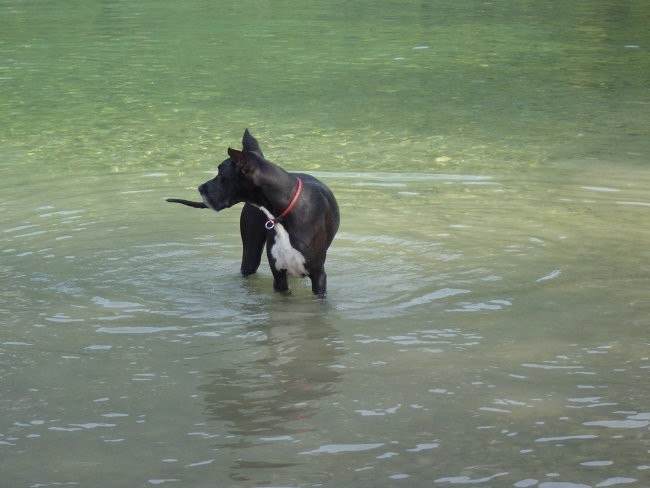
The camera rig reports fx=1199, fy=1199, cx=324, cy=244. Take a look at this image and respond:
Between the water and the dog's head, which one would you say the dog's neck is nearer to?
the dog's head

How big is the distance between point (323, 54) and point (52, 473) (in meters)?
17.1

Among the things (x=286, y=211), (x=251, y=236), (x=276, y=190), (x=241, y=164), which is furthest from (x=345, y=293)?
(x=241, y=164)

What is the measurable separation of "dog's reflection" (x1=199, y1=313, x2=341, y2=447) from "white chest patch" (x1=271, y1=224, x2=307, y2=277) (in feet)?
1.12

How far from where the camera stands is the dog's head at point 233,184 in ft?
23.5

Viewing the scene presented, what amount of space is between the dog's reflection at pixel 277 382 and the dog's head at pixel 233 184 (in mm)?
836

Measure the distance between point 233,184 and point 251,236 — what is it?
3.17 ft

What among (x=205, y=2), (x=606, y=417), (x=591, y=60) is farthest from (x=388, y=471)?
(x=205, y=2)

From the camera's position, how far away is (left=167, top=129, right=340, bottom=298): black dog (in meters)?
7.20

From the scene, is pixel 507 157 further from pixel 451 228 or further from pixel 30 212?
pixel 30 212

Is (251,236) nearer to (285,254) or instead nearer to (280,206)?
(285,254)

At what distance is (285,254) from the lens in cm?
753

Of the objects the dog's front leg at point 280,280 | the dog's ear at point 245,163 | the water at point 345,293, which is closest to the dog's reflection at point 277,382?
the water at point 345,293

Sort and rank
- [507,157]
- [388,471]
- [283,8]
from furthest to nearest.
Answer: [283,8] < [507,157] < [388,471]

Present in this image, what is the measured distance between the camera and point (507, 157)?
12703mm
